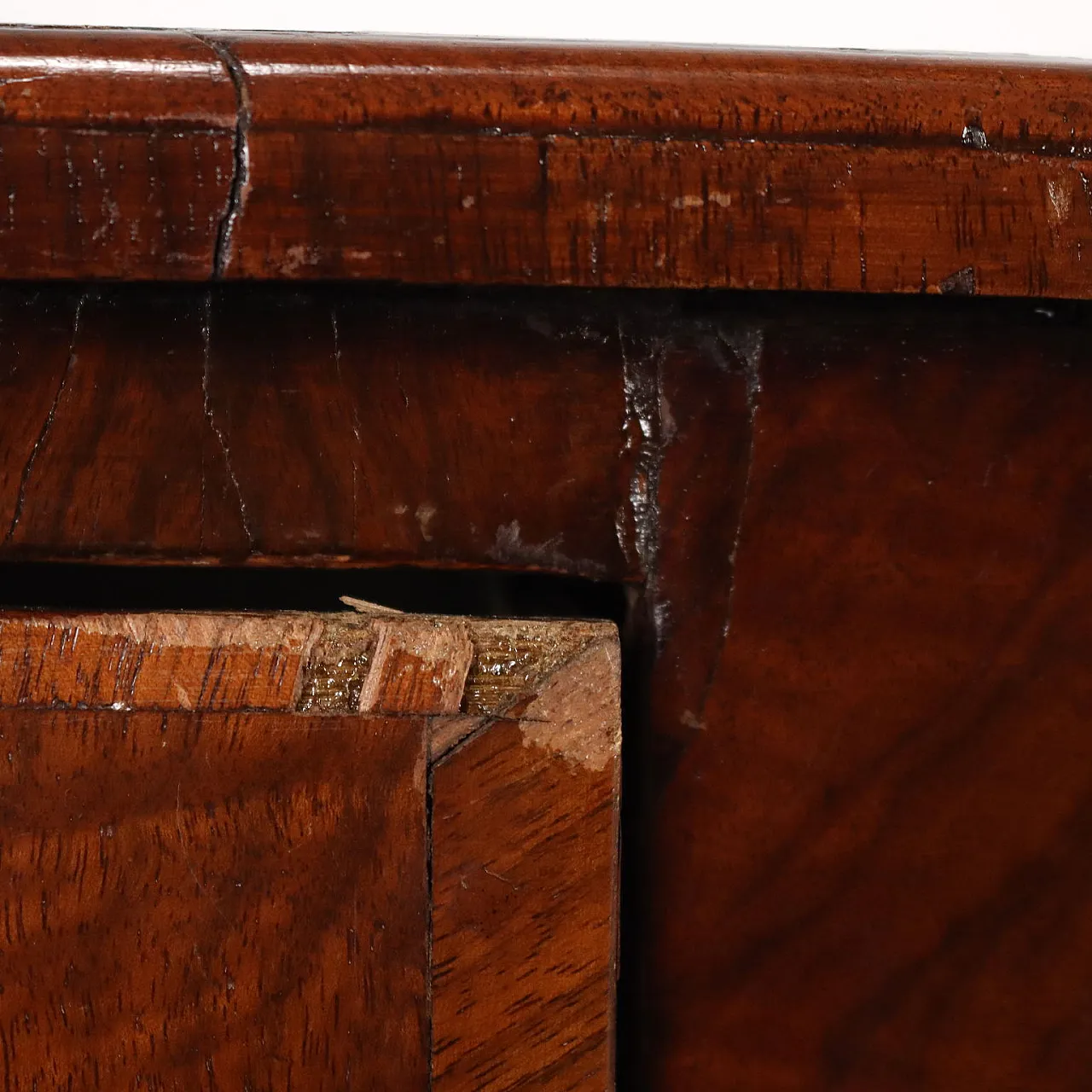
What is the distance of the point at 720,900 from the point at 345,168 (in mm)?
262

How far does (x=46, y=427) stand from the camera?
1.18ft

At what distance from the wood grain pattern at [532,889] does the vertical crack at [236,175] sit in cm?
16

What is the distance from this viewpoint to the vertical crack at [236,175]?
0.33 meters

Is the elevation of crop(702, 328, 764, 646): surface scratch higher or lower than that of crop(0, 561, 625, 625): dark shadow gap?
higher

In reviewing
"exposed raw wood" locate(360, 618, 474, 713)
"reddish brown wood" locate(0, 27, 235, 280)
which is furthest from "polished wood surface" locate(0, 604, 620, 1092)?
"reddish brown wood" locate(0, 27, 235, 280)

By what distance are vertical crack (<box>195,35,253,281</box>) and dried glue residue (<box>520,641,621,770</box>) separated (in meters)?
0.16

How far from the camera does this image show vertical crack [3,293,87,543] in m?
0.36

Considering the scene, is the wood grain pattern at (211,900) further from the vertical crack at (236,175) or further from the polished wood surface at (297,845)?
the vertical crack at (236,175)

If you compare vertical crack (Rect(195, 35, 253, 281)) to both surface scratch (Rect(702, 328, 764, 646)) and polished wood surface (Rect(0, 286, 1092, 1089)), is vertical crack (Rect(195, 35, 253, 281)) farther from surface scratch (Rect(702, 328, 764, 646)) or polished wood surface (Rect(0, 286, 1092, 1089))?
surface scratch (Rect(702, 328, 764, 646))

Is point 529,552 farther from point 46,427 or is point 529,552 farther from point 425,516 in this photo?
point 46,427

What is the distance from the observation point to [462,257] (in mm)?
336

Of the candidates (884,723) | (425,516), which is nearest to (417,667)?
(425,516)

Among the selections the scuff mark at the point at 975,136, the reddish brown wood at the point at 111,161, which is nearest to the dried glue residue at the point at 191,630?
the reddish brown wood at the point at 111,161

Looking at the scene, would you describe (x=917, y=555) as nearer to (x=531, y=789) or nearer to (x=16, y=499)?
(x=531, y=789)
